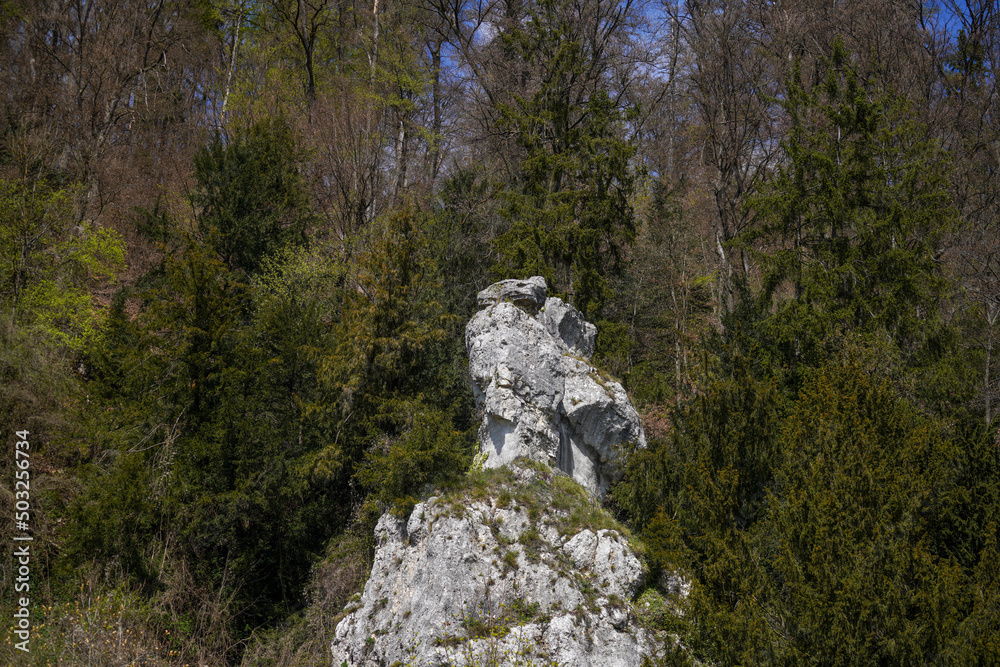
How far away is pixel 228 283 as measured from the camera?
40.1 feet

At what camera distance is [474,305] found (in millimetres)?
16781

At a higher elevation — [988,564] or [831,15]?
[831,15]

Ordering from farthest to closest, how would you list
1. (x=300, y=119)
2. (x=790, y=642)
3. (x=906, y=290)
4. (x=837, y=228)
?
(x=300, y=119), (x=837, y=228), (x=906, y=290), (x=790, y=642)

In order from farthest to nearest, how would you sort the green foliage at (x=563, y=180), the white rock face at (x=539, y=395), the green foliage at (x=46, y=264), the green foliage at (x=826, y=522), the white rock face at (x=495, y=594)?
the green foliage at (x=563, y=180), the green foliage at (x=46, y=264), the white rock face at (x=539, y=395), the white rock face at (x=495, y=594), the green foliage at (x=826, y=522)

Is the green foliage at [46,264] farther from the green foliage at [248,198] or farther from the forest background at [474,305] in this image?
the green foliage at [248,198]

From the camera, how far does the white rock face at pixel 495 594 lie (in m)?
9.06

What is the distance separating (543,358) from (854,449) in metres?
5.77

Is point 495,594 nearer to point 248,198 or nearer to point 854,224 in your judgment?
point 854,224

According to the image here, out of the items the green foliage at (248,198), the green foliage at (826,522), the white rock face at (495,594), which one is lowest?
the white rock face at (495,594)

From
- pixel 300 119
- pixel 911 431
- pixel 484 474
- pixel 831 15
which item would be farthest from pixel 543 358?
pixel 831 15

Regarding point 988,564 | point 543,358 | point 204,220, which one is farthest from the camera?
point 204,220

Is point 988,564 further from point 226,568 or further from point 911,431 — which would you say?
point 226,568

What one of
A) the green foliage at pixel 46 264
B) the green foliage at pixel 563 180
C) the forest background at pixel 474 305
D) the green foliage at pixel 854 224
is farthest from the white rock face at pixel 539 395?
the green foliage at pixel 46 264

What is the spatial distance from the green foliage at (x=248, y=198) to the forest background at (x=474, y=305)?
0.36 feet
